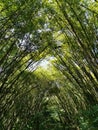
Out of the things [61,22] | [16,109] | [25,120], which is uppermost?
[61,22]

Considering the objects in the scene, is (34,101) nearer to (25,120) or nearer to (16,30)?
(25,120)

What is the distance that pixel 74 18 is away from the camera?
6422 mm

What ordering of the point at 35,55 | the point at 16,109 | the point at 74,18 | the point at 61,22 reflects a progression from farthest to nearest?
the point at 16,109 < the point at 35,55 < the point at 61,22 < the point at 74,18

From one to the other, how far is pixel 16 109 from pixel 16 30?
681 cm

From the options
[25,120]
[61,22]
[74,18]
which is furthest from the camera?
[25,120]

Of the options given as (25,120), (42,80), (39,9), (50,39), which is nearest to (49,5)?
(39,9)

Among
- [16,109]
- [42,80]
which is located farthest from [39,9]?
[42,80]

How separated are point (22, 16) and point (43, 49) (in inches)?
78.9

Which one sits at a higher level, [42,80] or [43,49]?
[43,49]

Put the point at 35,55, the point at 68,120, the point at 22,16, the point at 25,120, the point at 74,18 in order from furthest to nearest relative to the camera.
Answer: the point at 68,120, the point at 25,120, the point at 35,55, the point at 74,18, the point at 22,16

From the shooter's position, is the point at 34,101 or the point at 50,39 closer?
the point at 50,39

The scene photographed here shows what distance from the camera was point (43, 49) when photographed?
25.7 feet

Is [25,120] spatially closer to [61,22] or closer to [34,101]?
[34,101]

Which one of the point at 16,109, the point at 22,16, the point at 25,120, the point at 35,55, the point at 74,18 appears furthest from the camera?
the point at 25,120
